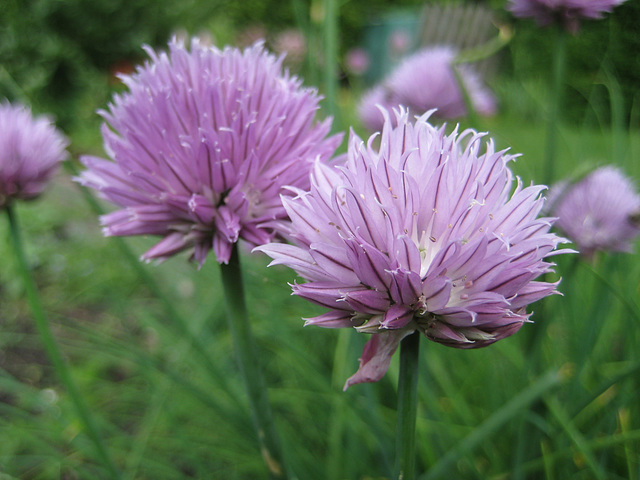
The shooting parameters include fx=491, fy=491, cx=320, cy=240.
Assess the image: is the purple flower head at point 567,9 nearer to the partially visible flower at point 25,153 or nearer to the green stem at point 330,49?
the green stem at point 330,49

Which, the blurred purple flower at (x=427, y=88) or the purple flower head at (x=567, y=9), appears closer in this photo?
the purple flower head at (x=567, y=9)

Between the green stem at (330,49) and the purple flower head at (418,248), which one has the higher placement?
the green stem at (330,49)

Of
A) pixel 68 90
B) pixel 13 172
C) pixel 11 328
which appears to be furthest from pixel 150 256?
pixel 68 90

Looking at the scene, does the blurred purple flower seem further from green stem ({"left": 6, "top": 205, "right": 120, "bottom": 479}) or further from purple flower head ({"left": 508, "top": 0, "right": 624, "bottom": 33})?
green stem ({"left": 6, "top": 205, "right": 120, "bottom": 479})

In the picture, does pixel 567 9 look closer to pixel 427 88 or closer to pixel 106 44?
pixel 427 88

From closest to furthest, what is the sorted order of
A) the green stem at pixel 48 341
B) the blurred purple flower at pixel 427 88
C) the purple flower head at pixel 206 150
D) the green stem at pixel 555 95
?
the purple flower head at pixel 206 150, the green stem at pixel 48 341, the green stem at pixel 555 95, the blurred purple flower at pixel 427 88

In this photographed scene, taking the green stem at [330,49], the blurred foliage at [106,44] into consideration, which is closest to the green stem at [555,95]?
the green stem at [330,49]
